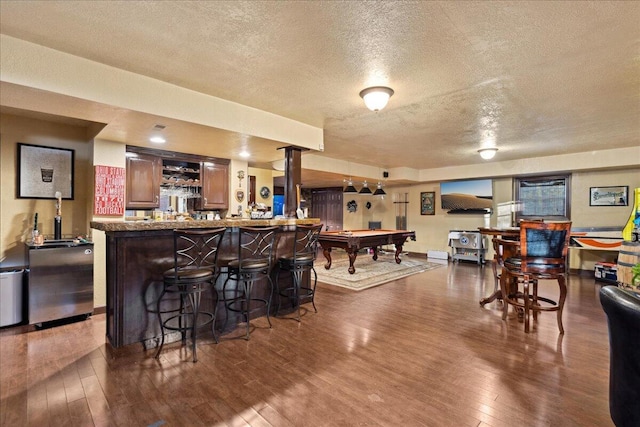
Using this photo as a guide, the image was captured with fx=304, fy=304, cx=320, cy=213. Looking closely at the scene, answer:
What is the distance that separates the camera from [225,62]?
2564 mm

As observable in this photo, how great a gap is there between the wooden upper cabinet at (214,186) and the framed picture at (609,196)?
7.67m

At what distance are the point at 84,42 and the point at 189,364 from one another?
2.64 meters

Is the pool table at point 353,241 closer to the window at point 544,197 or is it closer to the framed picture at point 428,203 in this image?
the framed picture at point 428,203

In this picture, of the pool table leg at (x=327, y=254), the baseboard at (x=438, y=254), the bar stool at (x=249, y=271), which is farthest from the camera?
the baseboard at (x=438, y=254)

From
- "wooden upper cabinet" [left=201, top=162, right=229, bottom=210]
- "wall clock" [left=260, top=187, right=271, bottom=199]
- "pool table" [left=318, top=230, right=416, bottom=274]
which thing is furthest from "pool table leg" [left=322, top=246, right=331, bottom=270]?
"wooden upper cabinet" [left=201, top=162, right=229, bottom=210]

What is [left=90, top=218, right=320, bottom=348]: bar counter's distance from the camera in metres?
2.73

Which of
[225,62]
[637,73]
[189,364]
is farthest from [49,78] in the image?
[637,73]

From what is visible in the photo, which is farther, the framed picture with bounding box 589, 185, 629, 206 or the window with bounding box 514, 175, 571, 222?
the window with bounding box 514, 175, 571, 222

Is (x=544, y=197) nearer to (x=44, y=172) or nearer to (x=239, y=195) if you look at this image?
(x=239, y=195)

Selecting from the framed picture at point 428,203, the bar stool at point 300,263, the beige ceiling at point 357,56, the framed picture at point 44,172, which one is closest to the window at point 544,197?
the framed picture at point 428,203

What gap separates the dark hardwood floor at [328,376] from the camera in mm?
1899

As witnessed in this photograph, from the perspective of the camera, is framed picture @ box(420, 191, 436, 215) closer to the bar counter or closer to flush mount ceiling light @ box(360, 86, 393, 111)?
flush mount ceiling light @ box(360, 86, 393, 111)

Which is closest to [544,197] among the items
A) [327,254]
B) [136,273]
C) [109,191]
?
[327,254]

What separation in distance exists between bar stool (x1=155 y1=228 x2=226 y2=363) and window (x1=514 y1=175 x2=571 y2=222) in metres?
7.28
